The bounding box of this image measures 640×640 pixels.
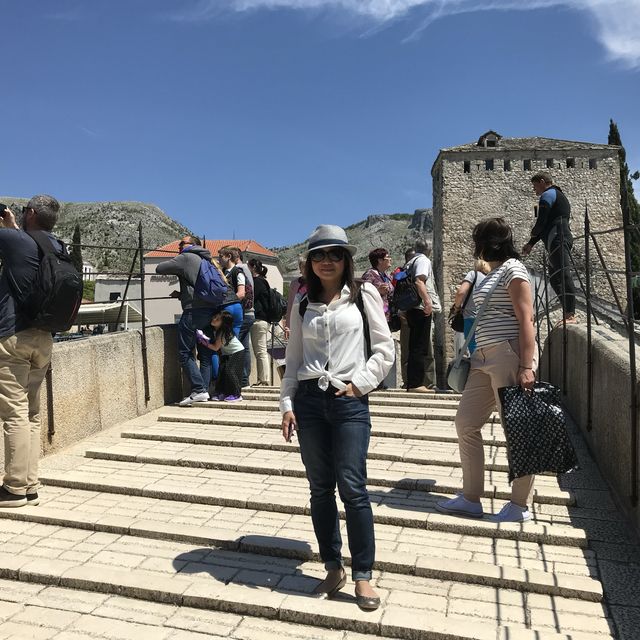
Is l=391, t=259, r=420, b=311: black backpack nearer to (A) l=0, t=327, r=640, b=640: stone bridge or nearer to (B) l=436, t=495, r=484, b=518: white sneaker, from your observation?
(A) l=0, t=327, r=640, b=640: stone bridge

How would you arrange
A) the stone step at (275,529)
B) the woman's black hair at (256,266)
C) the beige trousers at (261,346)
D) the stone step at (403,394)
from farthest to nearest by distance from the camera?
the beige trousers at (261,346) → the woman's black hair at (256,266) → the stone step at (403,394) → the stone step at (275,529)

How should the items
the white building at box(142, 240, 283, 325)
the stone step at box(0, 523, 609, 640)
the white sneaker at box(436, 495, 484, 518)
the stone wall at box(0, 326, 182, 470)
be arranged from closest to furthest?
the stone step at box(0, 523, 609, 640) → the white sneaker at box(436, 495, 484, 518) → the stone wall at box(0, 326, 182, 470) → the white building at box(142, 240, 283, 325)

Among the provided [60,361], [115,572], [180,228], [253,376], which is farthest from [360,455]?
[180,228]

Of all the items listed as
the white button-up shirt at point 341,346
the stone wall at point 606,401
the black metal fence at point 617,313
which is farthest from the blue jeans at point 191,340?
the white button-up shirt at point 341,346

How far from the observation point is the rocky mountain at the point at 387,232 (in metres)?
132

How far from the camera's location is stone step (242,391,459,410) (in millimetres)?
7234

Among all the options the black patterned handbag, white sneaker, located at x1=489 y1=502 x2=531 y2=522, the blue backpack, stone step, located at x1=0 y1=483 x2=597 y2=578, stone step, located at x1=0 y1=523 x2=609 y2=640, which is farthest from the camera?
the blue backpack

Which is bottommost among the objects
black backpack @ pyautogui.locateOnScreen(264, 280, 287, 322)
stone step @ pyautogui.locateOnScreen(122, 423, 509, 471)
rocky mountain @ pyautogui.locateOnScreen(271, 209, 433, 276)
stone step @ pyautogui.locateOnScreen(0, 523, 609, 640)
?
stone step @ pyautogui.locateOnScreen(0, 523, 609, 640)

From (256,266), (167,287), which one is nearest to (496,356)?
(256,266)

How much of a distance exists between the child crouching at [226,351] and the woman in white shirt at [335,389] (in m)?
4.15

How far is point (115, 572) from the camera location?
12.0 ft

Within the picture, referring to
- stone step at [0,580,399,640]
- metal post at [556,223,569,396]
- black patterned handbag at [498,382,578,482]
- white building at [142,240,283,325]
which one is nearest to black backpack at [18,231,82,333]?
stone step at [0,580,399,640]

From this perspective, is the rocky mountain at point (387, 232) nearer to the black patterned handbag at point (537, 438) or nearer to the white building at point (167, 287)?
the white building at point (167, 287)

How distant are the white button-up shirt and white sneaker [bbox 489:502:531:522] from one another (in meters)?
1.47
